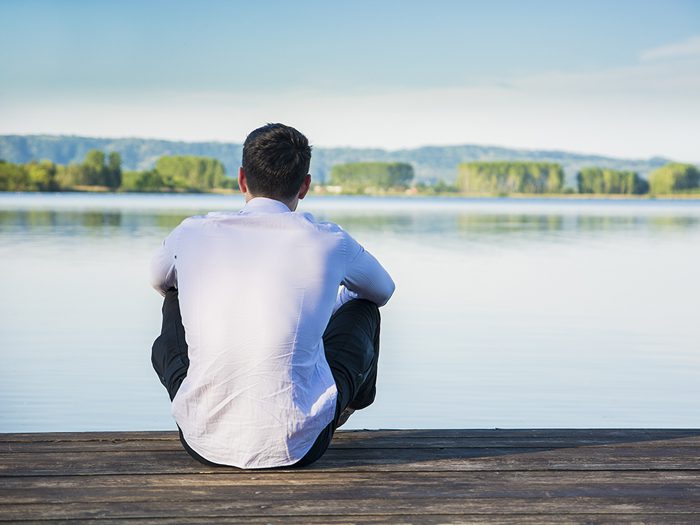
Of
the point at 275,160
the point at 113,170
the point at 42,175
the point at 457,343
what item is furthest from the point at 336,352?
the point at 113,170

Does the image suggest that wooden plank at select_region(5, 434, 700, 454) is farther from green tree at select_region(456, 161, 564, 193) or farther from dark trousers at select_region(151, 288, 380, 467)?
green tree at select_region(456, 161, 564, 193)

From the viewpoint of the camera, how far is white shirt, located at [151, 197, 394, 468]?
2.52 metres

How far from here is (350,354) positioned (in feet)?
9.34

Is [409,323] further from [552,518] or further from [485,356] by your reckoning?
[552,518]

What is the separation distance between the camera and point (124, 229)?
25.2 meters

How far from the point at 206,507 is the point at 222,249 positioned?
638 millimetres

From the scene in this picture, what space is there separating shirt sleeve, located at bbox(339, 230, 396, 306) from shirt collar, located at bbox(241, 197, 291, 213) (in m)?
0.19

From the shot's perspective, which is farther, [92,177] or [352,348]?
[92,177]

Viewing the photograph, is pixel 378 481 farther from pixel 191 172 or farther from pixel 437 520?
pixel 191 172

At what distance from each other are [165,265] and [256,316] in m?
0.35

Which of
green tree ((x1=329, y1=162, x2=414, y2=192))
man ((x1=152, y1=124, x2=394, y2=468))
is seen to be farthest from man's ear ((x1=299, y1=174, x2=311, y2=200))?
green tree ((x1=329, y1=162, x2=414, y2=192))

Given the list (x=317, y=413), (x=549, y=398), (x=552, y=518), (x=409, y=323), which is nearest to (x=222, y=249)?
(x=317, y=413)

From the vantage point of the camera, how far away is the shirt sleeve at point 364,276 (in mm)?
2689

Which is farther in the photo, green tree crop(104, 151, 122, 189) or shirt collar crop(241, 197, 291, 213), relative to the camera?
green tree crop(104, 151, 122, 189)
